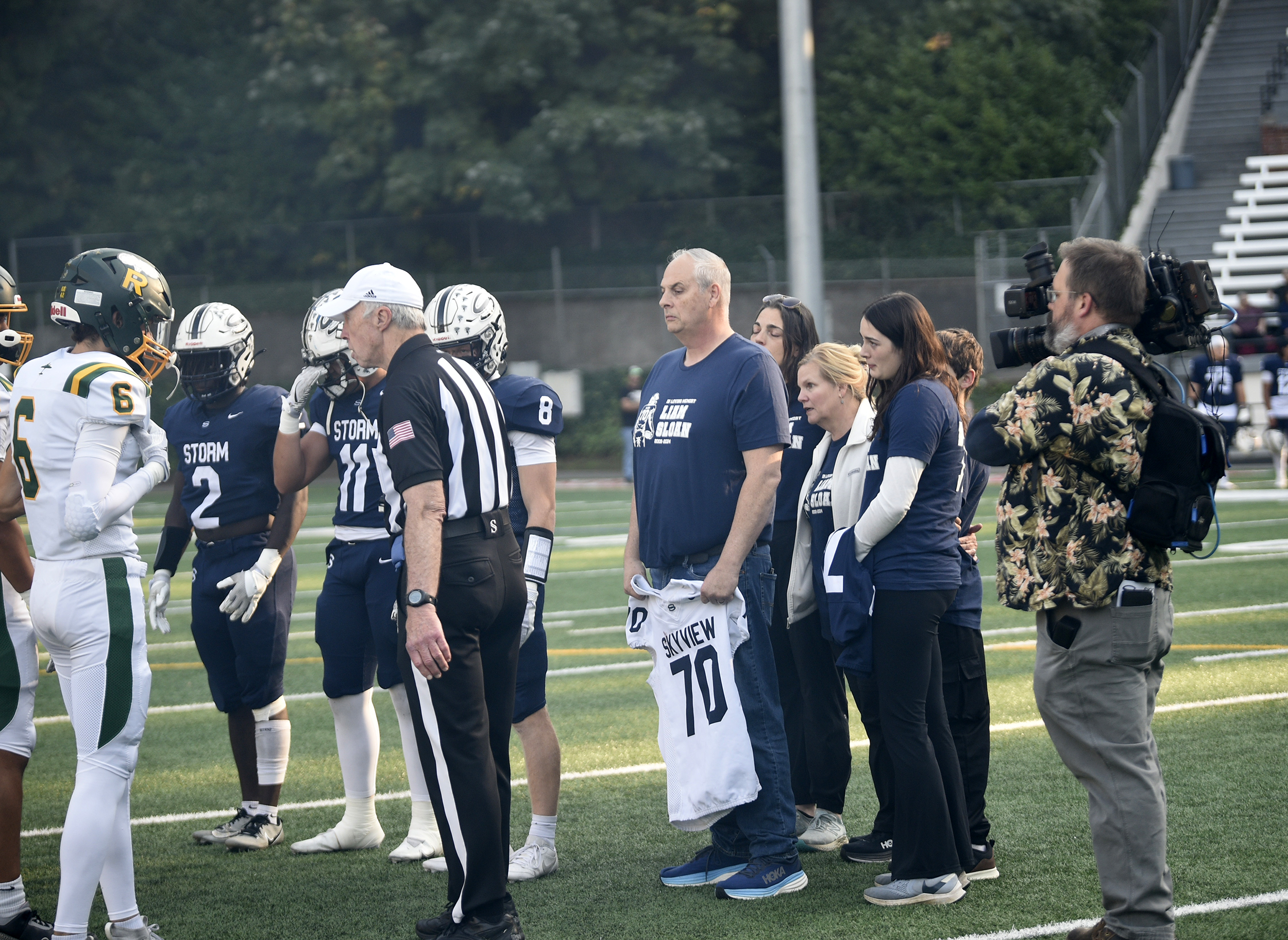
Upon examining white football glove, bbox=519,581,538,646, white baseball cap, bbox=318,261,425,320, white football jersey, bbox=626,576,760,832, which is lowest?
white football jersey, bbox=626,576,760,832

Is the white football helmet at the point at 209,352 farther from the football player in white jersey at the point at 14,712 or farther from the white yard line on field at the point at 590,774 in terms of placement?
the white yard line on field at the point at 590,774

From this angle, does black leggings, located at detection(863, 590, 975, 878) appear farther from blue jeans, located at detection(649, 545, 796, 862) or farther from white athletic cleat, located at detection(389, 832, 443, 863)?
white athletic cleat, located at detection(389, 832, 443, 863)

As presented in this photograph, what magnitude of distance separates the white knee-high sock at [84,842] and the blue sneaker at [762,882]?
2.16m

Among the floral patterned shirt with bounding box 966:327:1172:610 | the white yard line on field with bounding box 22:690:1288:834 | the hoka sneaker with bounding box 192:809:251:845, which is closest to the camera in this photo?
the floral patterned shirt with bounding box 966:327:1172:610

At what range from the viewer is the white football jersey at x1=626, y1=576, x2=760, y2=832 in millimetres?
4934

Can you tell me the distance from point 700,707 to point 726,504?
765 mm

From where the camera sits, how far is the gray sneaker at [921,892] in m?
4.76

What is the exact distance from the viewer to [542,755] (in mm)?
5500

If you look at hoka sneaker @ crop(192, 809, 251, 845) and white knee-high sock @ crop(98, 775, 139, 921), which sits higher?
white knee-high sock @ crop(98, 775, 139, 921)

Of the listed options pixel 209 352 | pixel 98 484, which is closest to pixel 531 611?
pixel 98 484

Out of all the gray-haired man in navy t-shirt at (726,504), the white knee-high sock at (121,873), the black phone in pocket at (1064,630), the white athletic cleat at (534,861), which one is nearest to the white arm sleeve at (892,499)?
the gray-haired man in navy t-shirt at (726,504)

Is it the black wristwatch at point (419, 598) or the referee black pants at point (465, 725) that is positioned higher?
the black wristwatch at point (419, 598)

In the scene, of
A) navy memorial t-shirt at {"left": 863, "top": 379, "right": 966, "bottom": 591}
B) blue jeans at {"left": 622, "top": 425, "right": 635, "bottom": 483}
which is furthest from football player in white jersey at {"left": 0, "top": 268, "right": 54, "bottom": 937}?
blue jeans at {"left": 622, "top": 425, "right": 635, "bottom": 483}

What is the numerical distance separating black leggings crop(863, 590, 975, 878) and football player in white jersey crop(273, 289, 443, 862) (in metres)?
2.05
